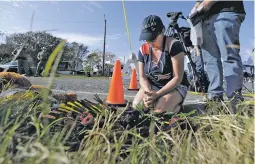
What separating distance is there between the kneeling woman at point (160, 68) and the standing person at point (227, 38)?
445mm

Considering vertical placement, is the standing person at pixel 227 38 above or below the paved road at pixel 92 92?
above

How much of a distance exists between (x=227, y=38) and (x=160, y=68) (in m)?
0.77

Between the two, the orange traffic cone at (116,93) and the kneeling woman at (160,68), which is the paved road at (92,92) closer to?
the orange traffic cone at (116,93)

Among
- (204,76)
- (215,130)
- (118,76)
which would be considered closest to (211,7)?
(118,76)

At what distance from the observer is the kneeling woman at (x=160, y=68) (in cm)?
254

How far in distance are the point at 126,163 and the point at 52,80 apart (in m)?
0.44

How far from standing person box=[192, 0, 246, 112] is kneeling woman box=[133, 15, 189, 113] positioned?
45 cm

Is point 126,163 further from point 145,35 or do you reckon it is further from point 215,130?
point 145,35

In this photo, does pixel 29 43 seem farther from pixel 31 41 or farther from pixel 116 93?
pixel 116 93

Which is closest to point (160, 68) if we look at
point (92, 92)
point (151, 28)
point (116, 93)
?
point (151, 28)

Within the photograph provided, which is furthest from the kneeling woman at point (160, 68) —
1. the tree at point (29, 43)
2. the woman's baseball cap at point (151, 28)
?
the tree at point (29, 43)

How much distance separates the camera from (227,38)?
2865mm

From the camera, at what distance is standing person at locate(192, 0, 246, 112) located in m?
2.79

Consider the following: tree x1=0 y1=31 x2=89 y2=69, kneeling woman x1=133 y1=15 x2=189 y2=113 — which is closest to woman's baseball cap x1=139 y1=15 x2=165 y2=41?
kneeling woman x1=133 y1=15 x2=189 y2=113
